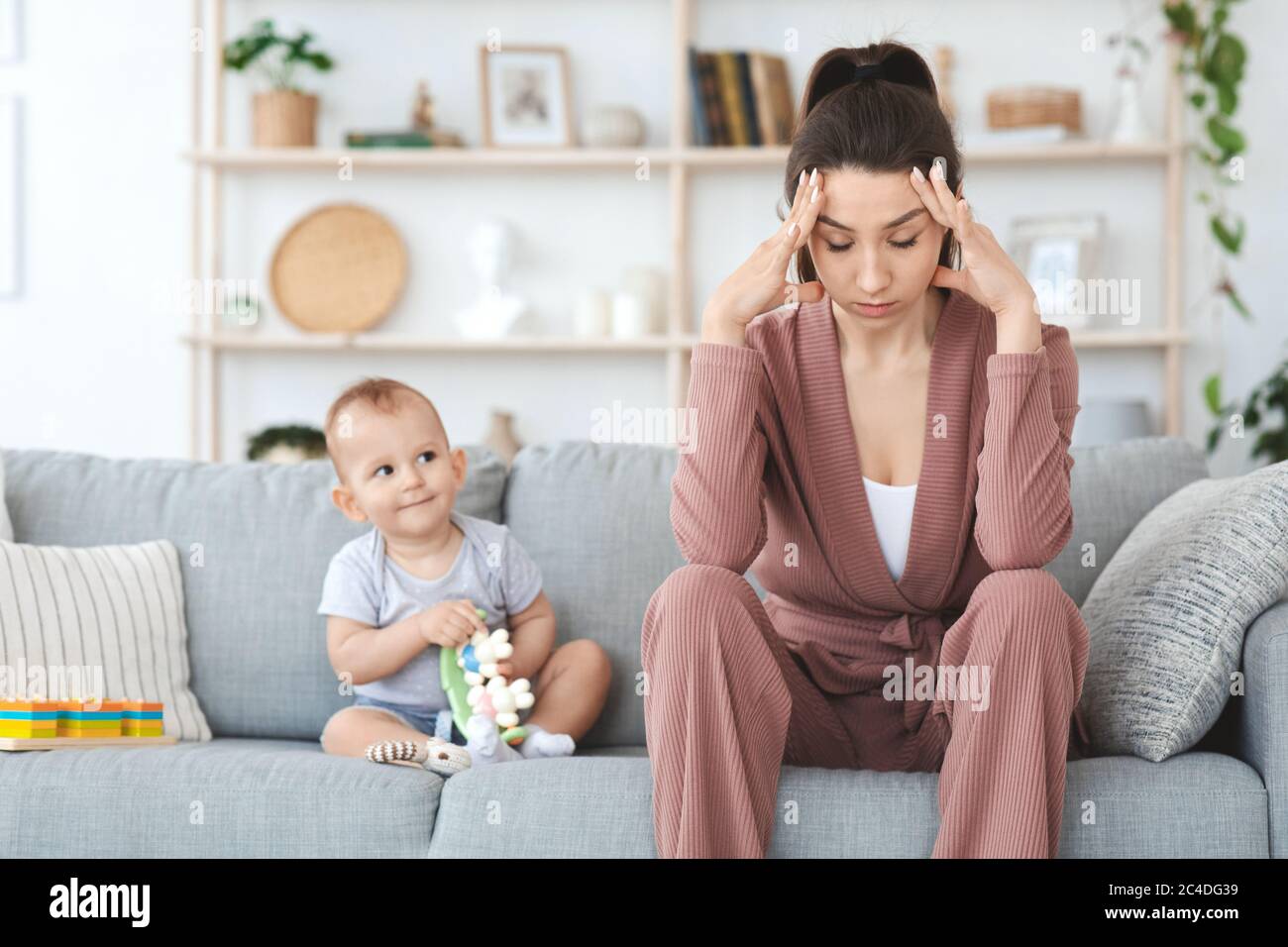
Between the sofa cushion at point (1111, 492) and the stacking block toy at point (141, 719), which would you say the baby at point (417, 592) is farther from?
the sofa cushion at point (1111, 492)

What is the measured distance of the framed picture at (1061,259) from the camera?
12.3 ft

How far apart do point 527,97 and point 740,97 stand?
0.60 meters

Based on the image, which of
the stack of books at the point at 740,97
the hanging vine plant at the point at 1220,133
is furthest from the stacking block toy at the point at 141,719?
the hanging vine plant at the point at 1220,133

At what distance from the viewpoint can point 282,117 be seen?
12.7ft

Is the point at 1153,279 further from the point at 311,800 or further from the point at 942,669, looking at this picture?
the point at 311,800

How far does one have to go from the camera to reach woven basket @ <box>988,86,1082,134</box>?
3.75m

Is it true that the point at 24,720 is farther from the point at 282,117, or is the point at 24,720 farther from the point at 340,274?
the point at 282,117

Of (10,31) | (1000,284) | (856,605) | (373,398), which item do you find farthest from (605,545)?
(10,31)

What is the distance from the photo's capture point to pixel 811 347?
1.69 meters

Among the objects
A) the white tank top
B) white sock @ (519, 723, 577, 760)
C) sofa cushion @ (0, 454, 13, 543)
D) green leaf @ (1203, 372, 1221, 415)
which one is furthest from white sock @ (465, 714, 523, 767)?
green leaf @ (1203, 372, 1221, 415)

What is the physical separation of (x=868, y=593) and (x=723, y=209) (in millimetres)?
2477

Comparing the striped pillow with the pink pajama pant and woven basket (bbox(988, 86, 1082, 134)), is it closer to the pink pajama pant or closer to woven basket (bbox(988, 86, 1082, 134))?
the pink pajama pant

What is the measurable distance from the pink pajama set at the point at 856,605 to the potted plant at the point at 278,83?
2519 mm
